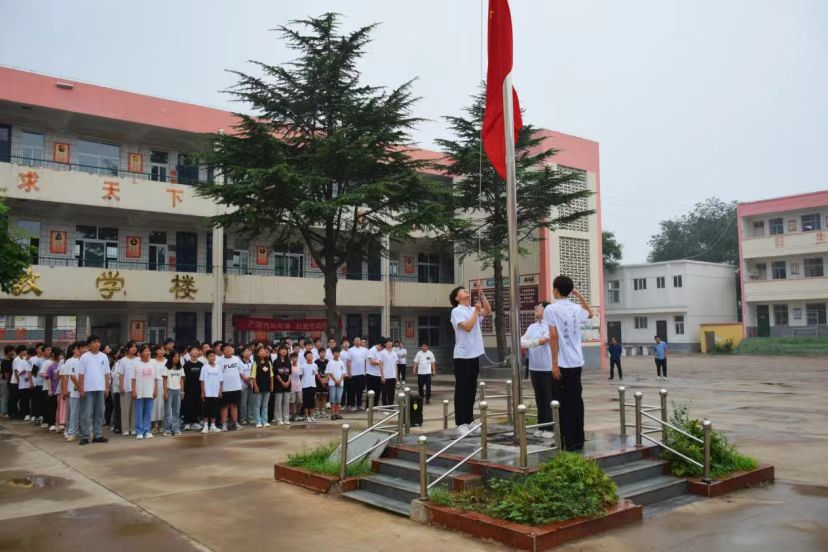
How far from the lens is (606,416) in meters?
12.3

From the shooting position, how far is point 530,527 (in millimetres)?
4836

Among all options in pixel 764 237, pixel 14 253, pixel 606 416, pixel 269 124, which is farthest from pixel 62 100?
pixel 764 237

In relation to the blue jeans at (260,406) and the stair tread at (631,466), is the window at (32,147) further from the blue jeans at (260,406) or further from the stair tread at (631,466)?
the stair tread at (631,466)

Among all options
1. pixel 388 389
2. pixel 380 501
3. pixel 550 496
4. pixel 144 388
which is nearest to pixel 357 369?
pixel 388 389

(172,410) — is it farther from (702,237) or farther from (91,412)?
(702,237)

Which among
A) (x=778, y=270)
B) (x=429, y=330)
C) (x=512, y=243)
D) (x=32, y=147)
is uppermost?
(x=32, y=147)

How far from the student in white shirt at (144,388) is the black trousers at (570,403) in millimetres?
6986

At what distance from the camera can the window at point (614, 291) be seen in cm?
4641

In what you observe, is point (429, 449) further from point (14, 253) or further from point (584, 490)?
point (14, 253)

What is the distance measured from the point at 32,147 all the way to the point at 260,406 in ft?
46.7

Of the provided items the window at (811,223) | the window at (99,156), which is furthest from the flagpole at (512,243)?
the window at (811,223)

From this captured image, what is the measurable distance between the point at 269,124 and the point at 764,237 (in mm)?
33210

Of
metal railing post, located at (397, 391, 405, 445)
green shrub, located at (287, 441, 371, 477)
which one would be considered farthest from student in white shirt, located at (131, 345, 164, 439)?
metal railing post, located at (397, 391, 405, 445)

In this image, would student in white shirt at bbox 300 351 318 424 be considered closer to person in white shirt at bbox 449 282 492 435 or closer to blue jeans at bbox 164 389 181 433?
blue jeans at bbox 164 389 181 433
